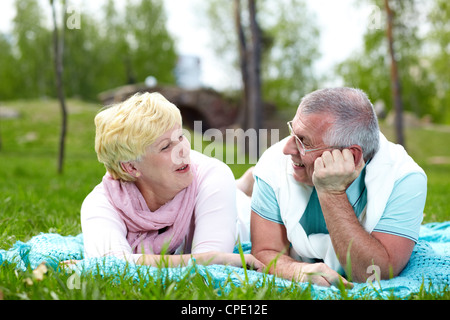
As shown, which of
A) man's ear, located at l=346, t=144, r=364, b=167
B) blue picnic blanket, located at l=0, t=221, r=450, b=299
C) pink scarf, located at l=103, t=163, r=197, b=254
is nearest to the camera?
blue picnic blanket, located at l=0, t=221, r=450, b=299

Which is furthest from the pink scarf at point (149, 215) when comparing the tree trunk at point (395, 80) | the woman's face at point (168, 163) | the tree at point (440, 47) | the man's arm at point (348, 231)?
the tree at point (440, 47)

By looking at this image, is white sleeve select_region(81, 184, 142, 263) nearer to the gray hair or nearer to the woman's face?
the woman's face

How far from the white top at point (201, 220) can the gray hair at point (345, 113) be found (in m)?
0.76

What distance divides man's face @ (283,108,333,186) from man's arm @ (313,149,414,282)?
0.32 ft

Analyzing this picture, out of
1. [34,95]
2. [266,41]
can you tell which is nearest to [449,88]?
[266,41]

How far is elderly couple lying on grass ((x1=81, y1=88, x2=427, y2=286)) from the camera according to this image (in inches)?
103

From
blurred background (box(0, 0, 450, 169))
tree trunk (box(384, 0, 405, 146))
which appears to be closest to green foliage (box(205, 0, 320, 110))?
blurred background (box(0, 0, 450, 169))

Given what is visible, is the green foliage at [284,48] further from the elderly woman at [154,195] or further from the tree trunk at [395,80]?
the elderly woman at [154,195]

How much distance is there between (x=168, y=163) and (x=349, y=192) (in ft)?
3.44

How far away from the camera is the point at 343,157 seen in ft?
8.57

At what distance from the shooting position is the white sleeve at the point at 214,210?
2908 millimetres

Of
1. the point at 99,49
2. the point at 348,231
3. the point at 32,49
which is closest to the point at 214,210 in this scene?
the point at 348,231

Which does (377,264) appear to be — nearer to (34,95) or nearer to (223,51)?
(223,51)

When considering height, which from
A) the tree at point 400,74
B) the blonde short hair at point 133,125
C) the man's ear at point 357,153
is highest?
the blonde short hair at point 133,125
